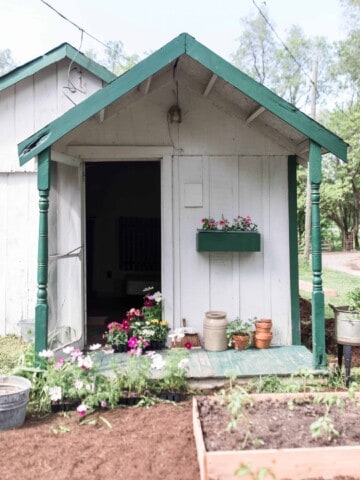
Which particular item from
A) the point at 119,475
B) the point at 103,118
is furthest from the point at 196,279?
the point at 119,475

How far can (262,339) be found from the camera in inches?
190

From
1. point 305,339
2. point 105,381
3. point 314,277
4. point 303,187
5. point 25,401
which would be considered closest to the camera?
point 25,401

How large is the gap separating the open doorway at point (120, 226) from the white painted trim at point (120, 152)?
4010 millimetres

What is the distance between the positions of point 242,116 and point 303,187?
757 inches

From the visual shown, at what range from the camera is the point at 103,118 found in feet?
16.2

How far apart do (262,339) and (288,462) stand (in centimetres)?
230

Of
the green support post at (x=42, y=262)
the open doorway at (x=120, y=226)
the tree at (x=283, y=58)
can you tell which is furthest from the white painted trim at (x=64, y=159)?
the tree at (x=283, y=58)

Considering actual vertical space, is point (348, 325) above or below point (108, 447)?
above

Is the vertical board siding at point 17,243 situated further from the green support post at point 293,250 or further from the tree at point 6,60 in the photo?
the tree at point 6,60

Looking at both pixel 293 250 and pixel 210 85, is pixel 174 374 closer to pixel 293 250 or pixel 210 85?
pixel 293 250

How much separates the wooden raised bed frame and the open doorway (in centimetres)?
651

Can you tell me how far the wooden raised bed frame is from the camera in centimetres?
253

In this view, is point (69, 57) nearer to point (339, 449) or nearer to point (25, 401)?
point (25, 401)

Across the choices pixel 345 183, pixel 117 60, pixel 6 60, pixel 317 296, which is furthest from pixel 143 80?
pixel 6 60
